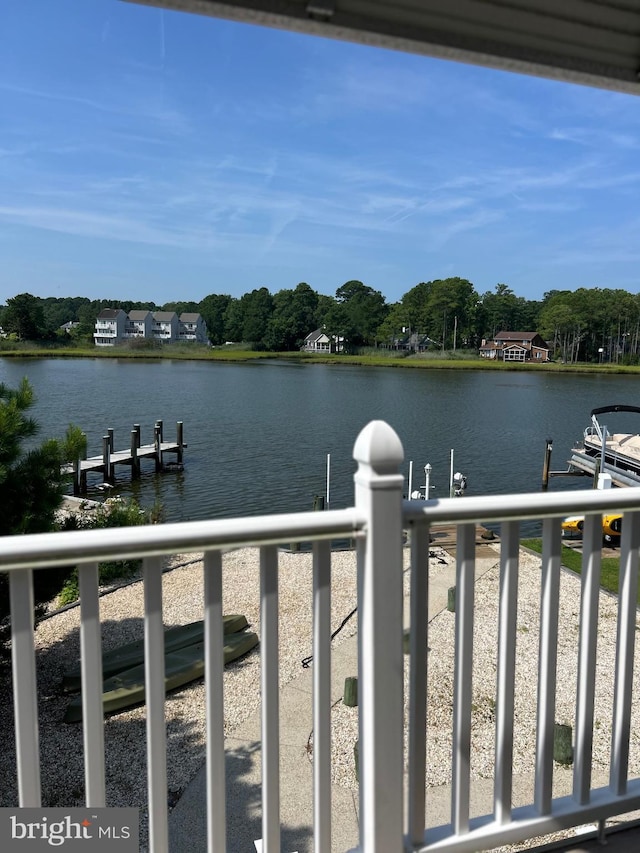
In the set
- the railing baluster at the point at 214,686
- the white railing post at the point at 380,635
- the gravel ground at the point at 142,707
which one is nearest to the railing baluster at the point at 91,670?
the railing baluster at the point at 214,686

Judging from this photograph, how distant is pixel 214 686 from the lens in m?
1.37

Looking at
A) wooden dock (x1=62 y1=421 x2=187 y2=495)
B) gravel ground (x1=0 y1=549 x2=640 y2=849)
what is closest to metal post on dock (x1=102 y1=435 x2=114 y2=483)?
wooden dock (x1=62 y1=421 x2=187 y2=495)

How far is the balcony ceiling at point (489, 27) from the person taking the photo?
1.75 metres

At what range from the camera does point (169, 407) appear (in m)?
34.9

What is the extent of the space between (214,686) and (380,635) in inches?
15.3

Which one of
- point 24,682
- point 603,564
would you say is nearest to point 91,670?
point 24,682

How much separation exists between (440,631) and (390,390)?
135 ft

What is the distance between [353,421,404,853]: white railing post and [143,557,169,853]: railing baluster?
463mm

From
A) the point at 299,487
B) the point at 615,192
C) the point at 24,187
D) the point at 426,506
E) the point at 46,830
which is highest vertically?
the point at 24,187

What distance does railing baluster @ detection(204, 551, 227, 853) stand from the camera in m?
1.34

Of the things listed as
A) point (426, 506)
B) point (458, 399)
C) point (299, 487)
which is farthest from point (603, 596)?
point (458, 399)

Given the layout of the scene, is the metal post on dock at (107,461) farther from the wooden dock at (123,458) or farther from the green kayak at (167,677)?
the green kayak at (167,677)

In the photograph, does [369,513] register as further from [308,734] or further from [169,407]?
[169,407]

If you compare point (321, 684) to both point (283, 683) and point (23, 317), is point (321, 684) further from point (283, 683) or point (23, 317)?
point (23, 317)
